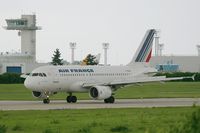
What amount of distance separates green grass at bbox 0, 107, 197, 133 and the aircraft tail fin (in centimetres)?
2299

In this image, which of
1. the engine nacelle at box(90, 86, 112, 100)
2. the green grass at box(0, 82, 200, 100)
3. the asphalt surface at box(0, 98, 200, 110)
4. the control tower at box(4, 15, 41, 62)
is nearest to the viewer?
the asphalt surface at box(0, 98, 200, 110)

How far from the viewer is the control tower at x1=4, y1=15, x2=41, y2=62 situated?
180000 mm

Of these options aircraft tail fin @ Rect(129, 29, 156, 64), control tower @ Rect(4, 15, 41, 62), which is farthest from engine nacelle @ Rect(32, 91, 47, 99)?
control tower @ Rect(4, 15, 41, 62)

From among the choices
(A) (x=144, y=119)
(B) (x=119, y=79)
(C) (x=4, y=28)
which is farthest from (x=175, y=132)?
(C) (x=4, y=28)

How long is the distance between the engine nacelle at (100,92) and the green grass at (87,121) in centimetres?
1438

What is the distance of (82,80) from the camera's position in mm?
58438

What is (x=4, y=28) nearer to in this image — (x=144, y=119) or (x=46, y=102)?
(x=46, y=102)

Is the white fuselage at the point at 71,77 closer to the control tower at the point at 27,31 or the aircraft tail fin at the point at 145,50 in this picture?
the aircraft tail fin at the point at 145,50

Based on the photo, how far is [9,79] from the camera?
110 metres

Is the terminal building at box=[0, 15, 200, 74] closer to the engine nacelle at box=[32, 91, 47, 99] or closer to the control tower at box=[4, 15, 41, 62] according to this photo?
the control tower at box=[4, 15, 41, 62]

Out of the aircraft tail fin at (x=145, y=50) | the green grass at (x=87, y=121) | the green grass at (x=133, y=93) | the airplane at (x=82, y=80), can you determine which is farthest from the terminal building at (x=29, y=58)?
the green grass at (x=87, y=121)

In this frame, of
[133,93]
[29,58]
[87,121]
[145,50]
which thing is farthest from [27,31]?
[87,121]

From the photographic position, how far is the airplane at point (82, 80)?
5678 cm

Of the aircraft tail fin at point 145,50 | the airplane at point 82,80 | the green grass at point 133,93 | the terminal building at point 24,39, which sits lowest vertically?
the green grass at point 133,93
